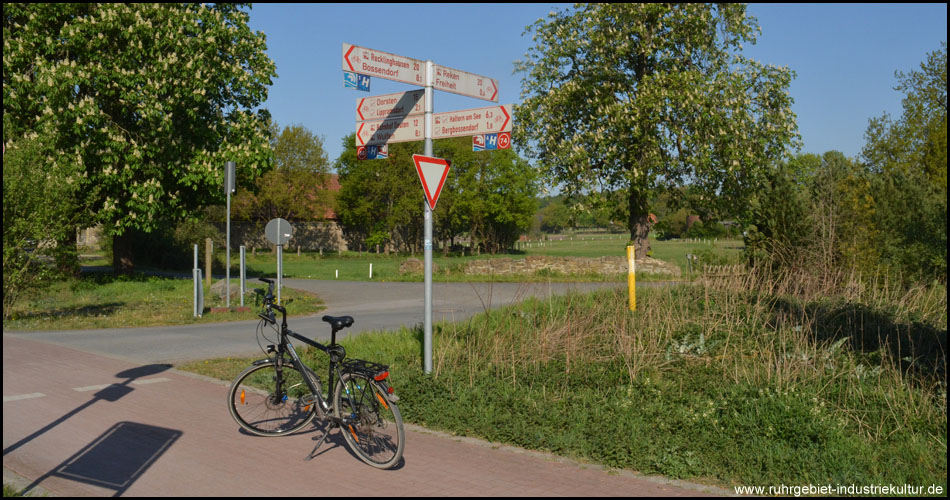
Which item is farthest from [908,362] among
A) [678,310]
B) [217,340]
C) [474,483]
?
[217,340]

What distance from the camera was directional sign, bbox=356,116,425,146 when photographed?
27.1ft

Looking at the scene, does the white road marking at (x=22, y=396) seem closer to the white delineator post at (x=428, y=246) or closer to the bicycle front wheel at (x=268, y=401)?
the bicycle front wheel at (x=268, y=401)

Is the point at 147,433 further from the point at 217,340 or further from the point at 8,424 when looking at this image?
the point at 217,340

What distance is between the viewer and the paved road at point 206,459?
4.87 metres

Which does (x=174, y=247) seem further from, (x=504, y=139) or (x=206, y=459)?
(x=206, y=459)

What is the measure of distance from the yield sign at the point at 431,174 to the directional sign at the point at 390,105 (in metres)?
0.83

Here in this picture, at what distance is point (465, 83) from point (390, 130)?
1.03m

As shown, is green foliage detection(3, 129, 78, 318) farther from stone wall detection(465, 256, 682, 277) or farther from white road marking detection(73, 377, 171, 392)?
stone wall detection(465, 256, 682, 277)

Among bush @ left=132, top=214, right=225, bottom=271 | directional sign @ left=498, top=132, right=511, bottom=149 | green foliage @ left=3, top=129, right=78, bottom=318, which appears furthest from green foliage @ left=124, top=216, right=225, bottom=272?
directional sign @ left=498, top=132, right=511, bottom=149

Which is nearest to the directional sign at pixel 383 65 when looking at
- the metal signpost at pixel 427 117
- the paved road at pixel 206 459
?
the metal signpost at pixel 427 117

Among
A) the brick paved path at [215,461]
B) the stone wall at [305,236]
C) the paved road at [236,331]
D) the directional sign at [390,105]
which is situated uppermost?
the directional sign at [390,105]

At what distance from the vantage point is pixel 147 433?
20.3 ft

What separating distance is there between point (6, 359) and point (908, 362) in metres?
11.2

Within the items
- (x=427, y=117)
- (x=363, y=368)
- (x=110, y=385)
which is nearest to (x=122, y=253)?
(x=110, y=385)
